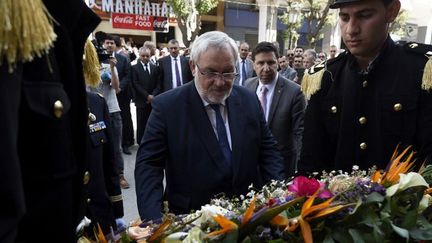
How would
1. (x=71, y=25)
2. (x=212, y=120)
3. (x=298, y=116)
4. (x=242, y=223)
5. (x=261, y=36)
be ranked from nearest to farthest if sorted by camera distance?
(x=71, y=25) → (x=242, y=223) → (x=212, y=120) → (x=298, y=116) → (x=261, y=36)

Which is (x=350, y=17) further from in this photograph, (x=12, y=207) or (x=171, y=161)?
(x=12, y=207)

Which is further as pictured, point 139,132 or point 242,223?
point 139,132

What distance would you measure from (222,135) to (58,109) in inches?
53.2

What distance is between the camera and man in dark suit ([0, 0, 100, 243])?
695 mm

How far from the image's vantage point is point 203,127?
6.90 ft

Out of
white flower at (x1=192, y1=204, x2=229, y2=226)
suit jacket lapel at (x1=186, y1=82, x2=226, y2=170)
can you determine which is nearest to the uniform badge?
suit jacket lapel at (x1=186, y1=82, x2=226, y2=170)

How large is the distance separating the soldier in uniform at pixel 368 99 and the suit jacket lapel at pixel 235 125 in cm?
48

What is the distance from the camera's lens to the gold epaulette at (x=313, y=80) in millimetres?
2416

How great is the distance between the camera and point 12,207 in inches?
27.5

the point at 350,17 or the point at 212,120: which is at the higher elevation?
the point at 350,17

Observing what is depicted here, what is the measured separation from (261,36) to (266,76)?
20111mm

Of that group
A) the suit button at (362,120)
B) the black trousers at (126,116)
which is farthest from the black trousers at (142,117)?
the suit button at (362,120)

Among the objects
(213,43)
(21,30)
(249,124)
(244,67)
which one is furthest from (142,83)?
(21,30)

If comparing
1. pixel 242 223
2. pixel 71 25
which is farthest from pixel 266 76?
pixel 71 25
